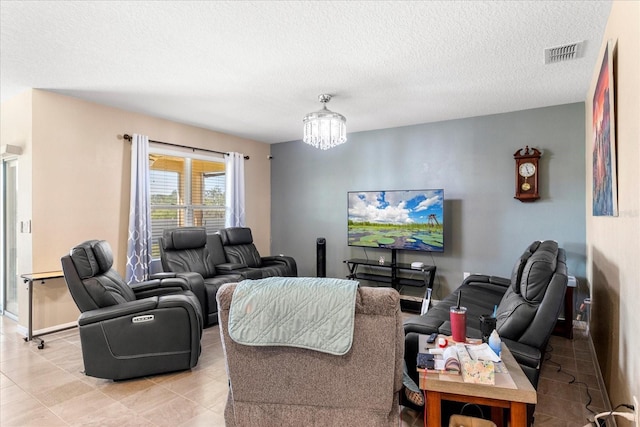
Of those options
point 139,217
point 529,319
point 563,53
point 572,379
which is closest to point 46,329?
point 139,217

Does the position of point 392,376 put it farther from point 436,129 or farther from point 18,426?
point 436,129

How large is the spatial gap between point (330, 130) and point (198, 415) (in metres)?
2.62

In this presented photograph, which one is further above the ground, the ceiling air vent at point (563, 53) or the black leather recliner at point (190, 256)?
the ceiling air vent at point (563, 53)

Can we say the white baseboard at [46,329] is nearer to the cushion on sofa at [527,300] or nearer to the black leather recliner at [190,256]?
the black leather recliner at [190,256]

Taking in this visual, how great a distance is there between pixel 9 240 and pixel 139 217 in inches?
59.7

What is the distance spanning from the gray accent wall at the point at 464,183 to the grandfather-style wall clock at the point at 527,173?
98mm

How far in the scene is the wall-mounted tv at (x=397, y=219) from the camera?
14.7 feet

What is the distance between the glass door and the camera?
13.3ft

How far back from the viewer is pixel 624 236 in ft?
5.97

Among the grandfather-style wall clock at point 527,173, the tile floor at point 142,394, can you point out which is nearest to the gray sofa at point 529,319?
the tile floor at point 142,394

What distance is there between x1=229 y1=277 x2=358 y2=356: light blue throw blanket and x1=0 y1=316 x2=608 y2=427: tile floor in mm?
973

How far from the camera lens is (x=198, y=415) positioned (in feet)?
7.17

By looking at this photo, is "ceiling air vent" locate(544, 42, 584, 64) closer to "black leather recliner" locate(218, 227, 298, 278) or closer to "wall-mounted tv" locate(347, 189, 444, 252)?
"wall-mounted tv" locate(347, 189, 444, 252)

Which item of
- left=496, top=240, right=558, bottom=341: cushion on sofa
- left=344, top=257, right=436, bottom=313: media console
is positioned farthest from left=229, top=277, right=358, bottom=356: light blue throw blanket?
left=344, top=257, right=436, bottom=313: media console
